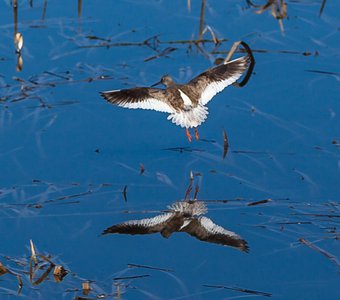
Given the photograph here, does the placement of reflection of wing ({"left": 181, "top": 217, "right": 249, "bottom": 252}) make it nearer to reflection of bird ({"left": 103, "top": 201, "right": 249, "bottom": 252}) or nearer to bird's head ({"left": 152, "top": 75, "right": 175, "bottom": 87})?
reflection of bird ({"left": 103, "top": 201, "right": 249, "bottom": 252})

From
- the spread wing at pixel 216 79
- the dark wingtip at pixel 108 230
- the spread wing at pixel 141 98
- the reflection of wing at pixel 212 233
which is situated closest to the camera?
the reflection of wing at pixel 212 233

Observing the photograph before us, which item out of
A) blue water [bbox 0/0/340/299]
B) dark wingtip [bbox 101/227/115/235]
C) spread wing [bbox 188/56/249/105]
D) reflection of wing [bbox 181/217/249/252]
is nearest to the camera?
blue water [bbox 0/0/340/299]

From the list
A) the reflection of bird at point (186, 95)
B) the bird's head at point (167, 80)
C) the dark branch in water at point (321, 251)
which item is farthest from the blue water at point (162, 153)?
the bird's head at point (167, 80)

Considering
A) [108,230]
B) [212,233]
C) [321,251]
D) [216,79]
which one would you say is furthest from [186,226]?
[216,79]

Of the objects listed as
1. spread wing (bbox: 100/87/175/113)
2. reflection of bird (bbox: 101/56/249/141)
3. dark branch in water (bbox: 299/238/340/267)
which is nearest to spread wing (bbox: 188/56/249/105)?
reflection of bird (bbox: 101/56/249/141)

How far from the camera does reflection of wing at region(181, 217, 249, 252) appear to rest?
544cm

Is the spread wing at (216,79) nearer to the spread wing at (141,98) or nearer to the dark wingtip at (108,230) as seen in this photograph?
the spread wing at (141,98)

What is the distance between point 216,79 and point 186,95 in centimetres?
28

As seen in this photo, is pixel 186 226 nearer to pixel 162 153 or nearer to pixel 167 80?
pixel 162 153

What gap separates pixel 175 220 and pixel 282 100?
76.3 inches

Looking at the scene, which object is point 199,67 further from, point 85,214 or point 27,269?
point 27,269

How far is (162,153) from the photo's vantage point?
21.7ft

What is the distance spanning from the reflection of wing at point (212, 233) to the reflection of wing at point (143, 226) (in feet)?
0.47

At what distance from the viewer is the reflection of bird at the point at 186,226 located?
549 centimetres
